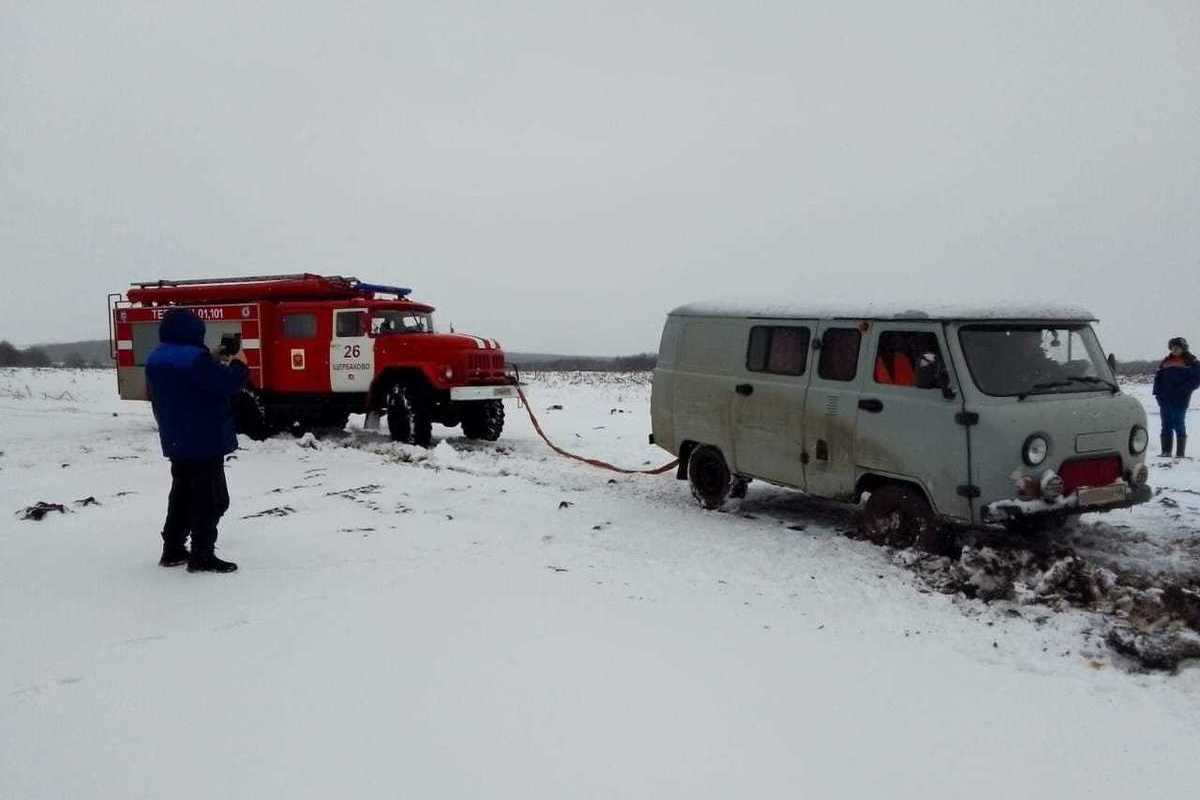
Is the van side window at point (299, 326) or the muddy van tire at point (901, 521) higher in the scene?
the van side window at point (299, 326)

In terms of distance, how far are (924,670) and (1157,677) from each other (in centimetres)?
114

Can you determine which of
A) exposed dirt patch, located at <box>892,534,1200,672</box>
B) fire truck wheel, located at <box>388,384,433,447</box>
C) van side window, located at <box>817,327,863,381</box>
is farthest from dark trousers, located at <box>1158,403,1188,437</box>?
fire truck wheel, located at <box>388,384,433,447</box>

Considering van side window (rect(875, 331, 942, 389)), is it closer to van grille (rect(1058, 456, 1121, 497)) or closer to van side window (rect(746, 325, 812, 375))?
van side window (rect(746, 325, 812, 375))

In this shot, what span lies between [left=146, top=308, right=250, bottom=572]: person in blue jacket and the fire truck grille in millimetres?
7369

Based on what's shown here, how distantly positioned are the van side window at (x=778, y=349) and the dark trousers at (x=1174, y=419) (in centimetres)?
658

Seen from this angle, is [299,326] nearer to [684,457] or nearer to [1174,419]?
[684,457]

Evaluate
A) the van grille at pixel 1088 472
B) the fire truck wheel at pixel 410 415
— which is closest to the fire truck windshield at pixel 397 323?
the fire truck wheel at pixel 410 415

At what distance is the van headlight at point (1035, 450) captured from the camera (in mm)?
5691

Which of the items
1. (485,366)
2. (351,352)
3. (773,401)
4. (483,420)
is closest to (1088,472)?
(773,401)

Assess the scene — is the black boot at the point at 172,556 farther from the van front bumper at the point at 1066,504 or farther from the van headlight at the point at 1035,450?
A: the van headlight at the point at 1035,450

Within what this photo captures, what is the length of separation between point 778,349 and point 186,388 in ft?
16.4

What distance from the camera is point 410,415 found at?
1267cm

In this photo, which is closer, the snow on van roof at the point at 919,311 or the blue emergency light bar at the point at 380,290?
the snow on van roof at the point at 919,311

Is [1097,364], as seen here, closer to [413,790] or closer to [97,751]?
[413,790]
